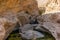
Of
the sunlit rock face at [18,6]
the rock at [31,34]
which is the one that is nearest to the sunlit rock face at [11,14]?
the sunlit rock face at [18,6]

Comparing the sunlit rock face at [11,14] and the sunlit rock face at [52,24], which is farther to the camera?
the sunlit rock face at [52,24]

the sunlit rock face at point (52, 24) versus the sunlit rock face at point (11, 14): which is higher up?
the sunlit rock face at point (11, 14)

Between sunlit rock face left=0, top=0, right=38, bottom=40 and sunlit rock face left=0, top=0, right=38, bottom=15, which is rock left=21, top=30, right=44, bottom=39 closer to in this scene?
sunlit rock face left=0, top=0, right=38, bottom=40

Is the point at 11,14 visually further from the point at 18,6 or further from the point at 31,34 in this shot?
the point at 31,34

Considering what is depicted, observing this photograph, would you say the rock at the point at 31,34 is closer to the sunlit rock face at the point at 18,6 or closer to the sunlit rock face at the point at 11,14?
the sunlit rock face at the point at 11,14

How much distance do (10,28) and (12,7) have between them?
1.29 ft

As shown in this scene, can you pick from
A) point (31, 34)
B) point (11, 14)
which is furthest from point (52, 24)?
point (11, 14)

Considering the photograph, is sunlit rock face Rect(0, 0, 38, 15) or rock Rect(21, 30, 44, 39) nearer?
rock Rect(21, 30, 44, 39)

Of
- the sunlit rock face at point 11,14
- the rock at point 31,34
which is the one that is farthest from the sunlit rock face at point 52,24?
the sunlit rock face at point 11,14

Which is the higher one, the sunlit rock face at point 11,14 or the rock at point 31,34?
the sunlit rock face at point 11,14

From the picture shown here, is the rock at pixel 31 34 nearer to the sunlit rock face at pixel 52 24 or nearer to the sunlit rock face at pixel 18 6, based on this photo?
the sunlit rock face at pixel 52 24

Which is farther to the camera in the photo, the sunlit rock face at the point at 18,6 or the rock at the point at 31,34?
the sunlit rock face at the point at 18,6

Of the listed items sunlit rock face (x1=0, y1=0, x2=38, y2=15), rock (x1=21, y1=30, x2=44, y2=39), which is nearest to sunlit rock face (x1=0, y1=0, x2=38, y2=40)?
sunlit rock face (x1=0, y1=0, x2=38, y2=15)

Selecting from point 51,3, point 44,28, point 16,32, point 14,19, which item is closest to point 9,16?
point 14,19
